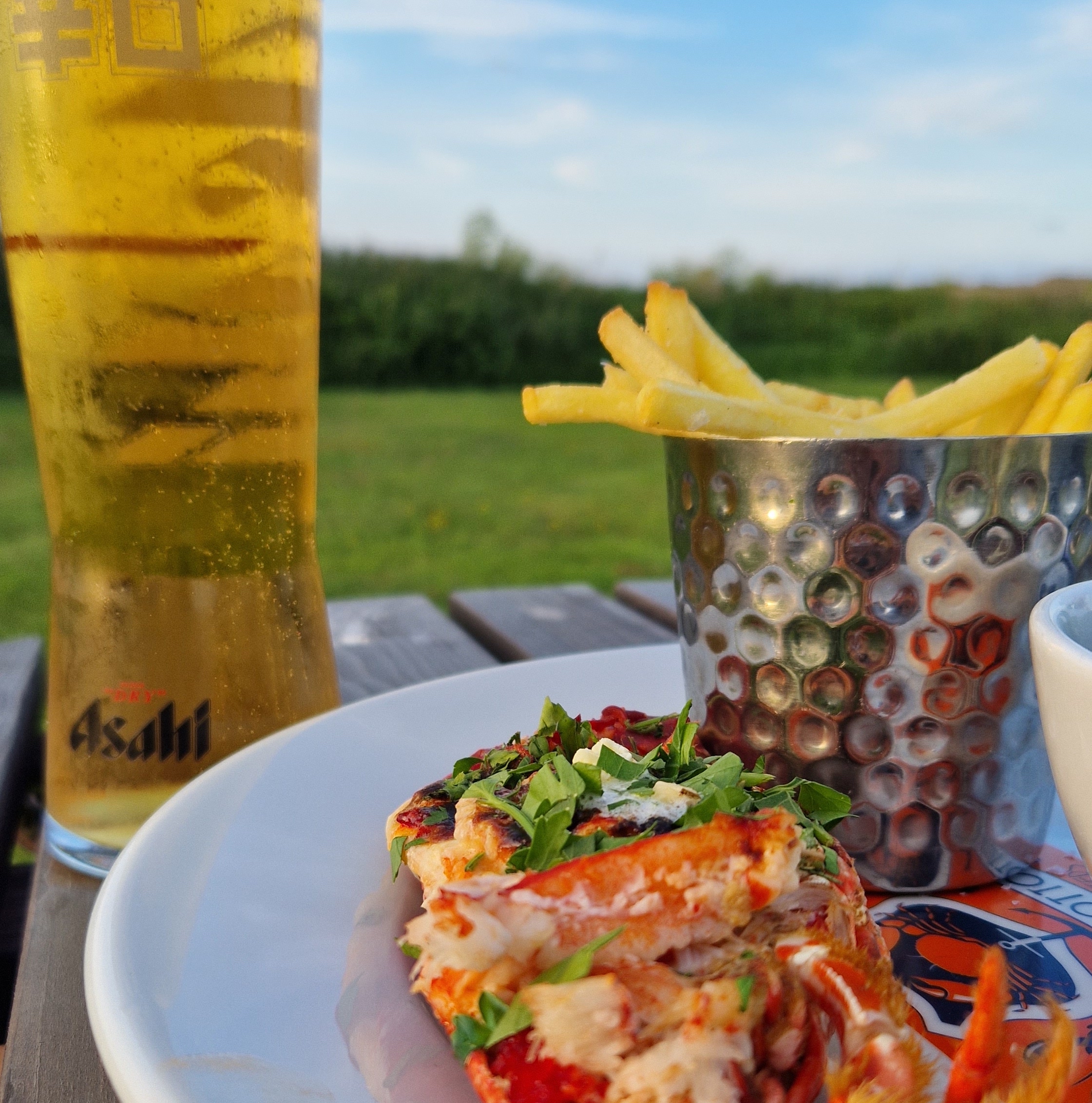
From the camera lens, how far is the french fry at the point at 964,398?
1.01 meters

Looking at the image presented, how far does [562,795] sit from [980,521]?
0.46 m

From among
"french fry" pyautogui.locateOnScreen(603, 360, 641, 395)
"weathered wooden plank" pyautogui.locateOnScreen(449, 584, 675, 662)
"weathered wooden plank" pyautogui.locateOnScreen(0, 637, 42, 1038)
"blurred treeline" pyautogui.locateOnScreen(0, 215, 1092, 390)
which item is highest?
"blurred treeline" pyautogui.locateOnScreen(0, 215, 1092, 390)

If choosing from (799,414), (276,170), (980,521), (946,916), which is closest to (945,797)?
(946,916)

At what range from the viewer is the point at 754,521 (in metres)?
0.98

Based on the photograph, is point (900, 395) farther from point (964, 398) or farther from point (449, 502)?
point (449, 502)

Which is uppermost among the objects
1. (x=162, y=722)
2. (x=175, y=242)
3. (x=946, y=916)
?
(x=175, y=242)

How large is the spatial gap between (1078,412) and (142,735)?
959 mm

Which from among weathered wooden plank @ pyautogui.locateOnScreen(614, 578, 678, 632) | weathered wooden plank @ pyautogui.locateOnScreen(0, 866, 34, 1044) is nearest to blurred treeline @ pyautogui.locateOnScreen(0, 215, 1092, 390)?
weathered wooden plank @ pyautogui.locateOnScreen(614, 578, 678, 632)

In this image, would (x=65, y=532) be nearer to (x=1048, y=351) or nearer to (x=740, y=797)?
(x=740, y=797)

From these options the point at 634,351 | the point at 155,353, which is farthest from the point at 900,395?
the point at 155,353

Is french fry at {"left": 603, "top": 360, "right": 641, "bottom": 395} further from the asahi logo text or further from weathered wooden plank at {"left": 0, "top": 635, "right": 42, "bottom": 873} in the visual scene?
weathered wooden plank at {"left": 0, "top": 635, "right": 42, "bottom": 873}

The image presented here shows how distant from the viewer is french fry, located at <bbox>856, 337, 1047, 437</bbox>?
3.32 feet

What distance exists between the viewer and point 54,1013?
0.75 m

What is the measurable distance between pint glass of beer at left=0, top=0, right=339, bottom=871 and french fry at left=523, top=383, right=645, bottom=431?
0.86 ft
